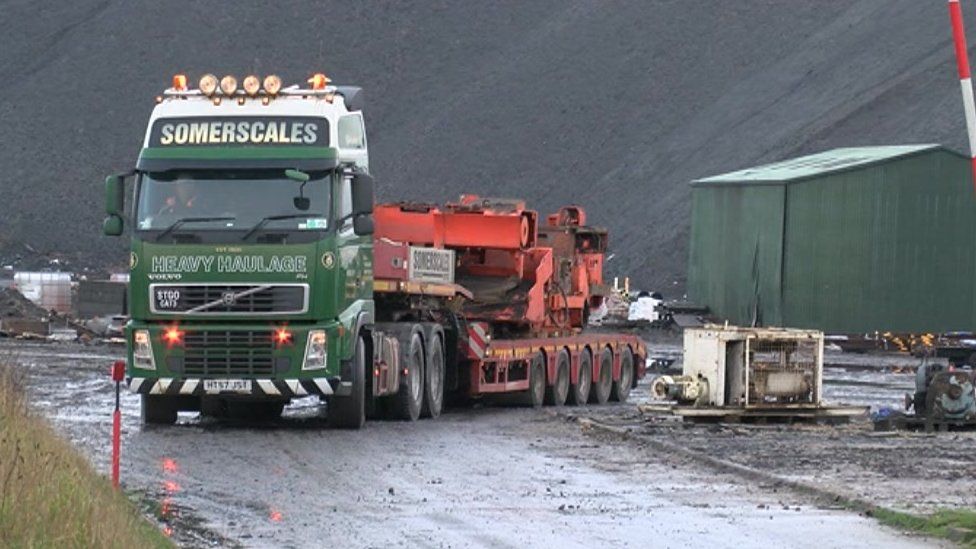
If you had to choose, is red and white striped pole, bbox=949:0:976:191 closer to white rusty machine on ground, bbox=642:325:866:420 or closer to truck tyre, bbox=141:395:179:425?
white rusty machine on ground, bbox=642:325:866:420

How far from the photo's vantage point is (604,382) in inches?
1419

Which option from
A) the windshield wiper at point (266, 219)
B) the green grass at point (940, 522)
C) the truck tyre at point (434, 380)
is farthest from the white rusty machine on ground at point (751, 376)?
the green grass at point (940, 522)

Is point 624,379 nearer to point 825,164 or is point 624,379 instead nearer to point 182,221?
point 182,221

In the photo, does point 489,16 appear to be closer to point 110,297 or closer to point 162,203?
point 110,297

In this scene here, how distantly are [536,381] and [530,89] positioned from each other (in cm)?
5632

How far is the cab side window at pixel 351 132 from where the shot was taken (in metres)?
25.2

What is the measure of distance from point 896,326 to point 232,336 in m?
31.9

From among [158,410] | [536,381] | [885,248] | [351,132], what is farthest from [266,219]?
[885,248]

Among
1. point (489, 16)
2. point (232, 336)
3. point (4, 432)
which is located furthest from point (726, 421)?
point (489, 16)

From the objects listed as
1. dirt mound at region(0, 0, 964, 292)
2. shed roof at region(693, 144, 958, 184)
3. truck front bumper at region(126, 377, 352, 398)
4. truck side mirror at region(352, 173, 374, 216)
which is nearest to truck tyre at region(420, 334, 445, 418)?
truck front bumper at region(126, 377, 352, 398)

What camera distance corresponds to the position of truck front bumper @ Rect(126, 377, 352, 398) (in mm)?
24328

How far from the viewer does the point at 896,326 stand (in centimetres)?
5347

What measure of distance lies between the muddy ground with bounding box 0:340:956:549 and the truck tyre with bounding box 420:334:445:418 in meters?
0.31

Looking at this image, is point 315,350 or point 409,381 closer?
point 315,350
